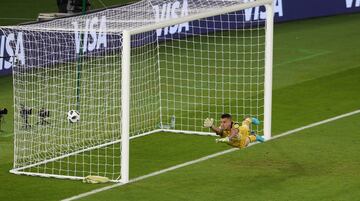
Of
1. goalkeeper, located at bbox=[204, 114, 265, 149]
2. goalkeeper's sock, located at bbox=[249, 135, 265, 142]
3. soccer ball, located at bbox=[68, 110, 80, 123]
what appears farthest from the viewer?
soccer ball, located at bbox=[68, 110, 80, 123]

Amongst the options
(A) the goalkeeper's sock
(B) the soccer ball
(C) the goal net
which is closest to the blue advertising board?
(C) the goal net

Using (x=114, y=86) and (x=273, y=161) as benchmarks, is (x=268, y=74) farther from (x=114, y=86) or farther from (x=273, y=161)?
(x=114, y=86)

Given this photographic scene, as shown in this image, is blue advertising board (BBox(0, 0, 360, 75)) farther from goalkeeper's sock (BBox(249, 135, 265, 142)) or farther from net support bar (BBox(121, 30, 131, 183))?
goalkeeper's sock (BBox(249, 135, 265, 142))

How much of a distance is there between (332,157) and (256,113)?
12.9ft

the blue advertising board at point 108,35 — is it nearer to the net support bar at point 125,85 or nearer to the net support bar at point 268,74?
the net support bar at point 125,85

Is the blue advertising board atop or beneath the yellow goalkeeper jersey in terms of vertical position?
atop

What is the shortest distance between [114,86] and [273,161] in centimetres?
446

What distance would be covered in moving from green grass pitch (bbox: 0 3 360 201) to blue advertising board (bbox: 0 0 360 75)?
118 cm

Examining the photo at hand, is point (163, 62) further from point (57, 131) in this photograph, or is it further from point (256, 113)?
point (57, 131)

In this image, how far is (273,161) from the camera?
20906 millimetres

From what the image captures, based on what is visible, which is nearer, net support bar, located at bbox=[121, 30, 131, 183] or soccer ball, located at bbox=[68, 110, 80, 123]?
net support bar, located at bbox=[121, 30, 131, 183]

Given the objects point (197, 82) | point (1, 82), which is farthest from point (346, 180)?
point (1, 82)

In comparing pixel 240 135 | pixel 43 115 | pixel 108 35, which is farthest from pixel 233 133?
pixel 108 35

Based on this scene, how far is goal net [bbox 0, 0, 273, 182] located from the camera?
813 inches
